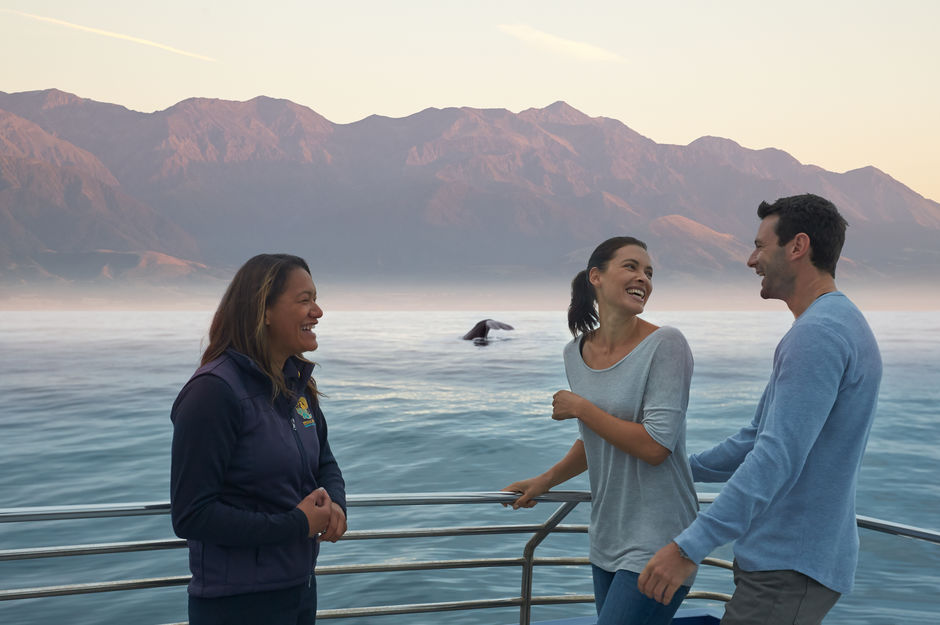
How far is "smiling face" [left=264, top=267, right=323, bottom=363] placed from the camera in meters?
2.24

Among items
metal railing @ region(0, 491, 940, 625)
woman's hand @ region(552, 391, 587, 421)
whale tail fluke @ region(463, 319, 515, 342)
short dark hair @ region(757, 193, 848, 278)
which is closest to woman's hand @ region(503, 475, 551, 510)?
metal railing @ region(0, 491, 940, 625)

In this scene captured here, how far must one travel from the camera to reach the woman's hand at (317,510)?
2.09 m

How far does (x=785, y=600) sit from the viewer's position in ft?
6.36

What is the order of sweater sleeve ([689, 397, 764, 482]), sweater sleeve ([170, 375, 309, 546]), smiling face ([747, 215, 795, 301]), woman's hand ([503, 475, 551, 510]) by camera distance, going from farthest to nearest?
woman's hand ([503, 475, 551, 510]) < sweater sleeve ([689, 397, 764, 482]) < smiling face ([747, 215, 795, 301]) < sweater sleeve ([170, 375, 309, 546])

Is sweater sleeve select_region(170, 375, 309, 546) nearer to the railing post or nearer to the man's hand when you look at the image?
the man's hand

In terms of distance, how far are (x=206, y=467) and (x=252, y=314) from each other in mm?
463

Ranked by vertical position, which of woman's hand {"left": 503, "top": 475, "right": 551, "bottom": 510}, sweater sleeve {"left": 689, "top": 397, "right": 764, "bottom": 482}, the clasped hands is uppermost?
sweater sleeve {"left": 689, "top": 397, "right": 764, "bottom": 482}

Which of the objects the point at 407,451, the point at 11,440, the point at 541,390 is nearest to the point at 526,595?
the point at 407,451

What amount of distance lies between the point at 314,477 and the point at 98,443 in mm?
24150

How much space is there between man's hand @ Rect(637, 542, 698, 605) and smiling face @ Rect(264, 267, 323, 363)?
107 cm

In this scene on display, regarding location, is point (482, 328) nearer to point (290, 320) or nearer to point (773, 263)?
point (290, 320)

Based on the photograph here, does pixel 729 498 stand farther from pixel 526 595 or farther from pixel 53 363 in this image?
pixel 53 363

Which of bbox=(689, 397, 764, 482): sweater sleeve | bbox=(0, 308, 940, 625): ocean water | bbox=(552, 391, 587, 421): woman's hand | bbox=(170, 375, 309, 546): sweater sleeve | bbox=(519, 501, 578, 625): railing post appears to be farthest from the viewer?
bbox=(0, 308, 940, 625): ocean water

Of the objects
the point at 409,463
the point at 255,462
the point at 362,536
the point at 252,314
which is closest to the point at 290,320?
the point at 252,314
